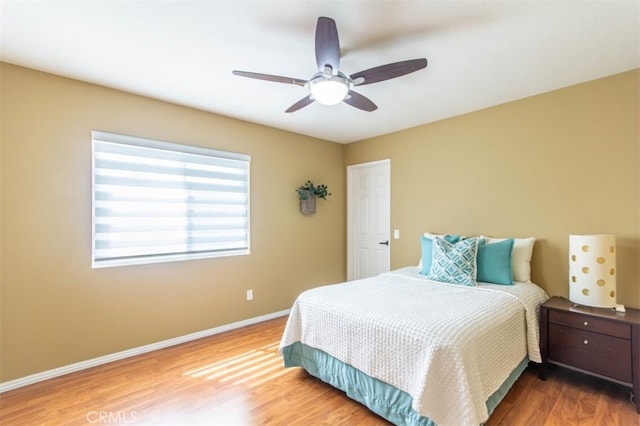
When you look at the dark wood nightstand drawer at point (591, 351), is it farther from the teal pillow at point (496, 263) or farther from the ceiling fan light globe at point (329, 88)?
the ceiling fan light globe at point (329, 88)

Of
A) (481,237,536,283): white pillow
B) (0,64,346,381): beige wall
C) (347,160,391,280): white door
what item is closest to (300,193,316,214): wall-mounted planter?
(0,64,346,381): beige wall

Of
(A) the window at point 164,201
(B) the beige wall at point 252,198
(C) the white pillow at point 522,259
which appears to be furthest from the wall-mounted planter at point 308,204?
(C) the white pillow at point 522,259

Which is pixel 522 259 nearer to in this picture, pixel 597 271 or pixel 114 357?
pixel 597 271

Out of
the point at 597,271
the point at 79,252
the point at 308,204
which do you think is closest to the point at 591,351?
the point at 597,271

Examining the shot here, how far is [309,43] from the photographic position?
194 centimetres

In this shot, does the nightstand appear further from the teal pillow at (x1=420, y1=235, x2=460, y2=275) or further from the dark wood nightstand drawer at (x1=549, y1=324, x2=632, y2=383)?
the teal pillow at (x1=420, y1=235, x2=460, y2=275)

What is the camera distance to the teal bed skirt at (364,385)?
1.71 metres

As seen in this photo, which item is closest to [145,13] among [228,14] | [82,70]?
[228,14]

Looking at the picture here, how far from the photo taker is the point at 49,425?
1.81 meters

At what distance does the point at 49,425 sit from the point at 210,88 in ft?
8.68

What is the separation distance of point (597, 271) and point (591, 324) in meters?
0.38

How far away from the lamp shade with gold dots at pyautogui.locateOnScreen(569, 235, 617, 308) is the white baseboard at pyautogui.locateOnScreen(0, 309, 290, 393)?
3122 mm

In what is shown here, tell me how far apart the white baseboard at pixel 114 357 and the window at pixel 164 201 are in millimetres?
809

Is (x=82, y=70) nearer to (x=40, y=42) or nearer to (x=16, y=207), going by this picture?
(x=40, y=42)
